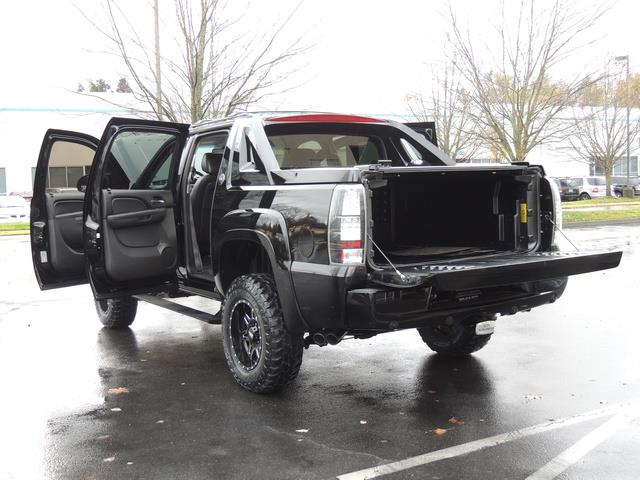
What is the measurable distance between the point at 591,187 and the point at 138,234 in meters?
41.1

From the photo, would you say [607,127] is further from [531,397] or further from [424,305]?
[424,305]

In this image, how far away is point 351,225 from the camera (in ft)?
14.1

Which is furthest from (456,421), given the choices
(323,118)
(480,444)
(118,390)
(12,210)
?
(12,210)

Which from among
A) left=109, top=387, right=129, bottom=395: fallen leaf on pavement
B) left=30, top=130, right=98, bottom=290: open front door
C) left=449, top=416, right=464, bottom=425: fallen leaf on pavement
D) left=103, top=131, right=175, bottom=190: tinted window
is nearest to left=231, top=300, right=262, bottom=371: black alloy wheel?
left=109, top=387, right=129, bottom=395: fallen leaf on pavement

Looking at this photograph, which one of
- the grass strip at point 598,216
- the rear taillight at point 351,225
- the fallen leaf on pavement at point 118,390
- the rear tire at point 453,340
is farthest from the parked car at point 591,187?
the rear taillight at point 351,225

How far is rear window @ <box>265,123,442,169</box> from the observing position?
19.3ft

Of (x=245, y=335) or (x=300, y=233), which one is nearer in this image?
(x=300, y=233)

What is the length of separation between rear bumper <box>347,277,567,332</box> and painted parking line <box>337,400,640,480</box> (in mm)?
788

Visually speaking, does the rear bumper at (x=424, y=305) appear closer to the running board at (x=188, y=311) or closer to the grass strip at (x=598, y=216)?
the running board at (x=188, y=311)

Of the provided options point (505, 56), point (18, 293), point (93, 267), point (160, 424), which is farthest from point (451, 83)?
point (160, 424)

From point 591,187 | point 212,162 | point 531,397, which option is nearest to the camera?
point 531,397

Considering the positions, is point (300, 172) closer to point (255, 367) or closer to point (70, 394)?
point (255, 367)

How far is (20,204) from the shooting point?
28391 mm

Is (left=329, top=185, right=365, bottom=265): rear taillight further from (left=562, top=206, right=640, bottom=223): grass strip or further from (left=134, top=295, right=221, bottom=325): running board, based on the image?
(left=562, top=206, right=640, bottom=223): grass strip
